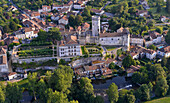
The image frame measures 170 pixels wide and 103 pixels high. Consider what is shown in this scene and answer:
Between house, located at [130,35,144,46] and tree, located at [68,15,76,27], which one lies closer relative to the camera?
house, located at [130,35,144,46]

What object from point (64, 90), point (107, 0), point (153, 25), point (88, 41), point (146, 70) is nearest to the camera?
point (64, 90)

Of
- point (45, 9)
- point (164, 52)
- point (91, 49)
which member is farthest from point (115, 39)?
point (45, 9)

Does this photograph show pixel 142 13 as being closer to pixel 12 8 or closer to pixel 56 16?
pixel 56 16

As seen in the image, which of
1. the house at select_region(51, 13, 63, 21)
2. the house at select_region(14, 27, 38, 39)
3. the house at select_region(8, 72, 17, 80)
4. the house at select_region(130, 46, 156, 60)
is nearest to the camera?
the house at select_region(8, 72, 17, 80)

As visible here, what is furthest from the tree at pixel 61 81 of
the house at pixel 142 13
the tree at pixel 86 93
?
the house at pixel 142 13

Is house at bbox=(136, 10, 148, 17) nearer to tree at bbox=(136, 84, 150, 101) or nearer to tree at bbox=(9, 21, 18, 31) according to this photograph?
tree at bbox=(136, 84, 150, 101)

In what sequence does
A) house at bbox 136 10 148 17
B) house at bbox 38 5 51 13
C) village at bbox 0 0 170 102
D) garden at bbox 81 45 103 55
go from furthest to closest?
house at bbox 38 5 51 13 → house at bbox 136 10 148 17 → garden at bbox 81 45 103 55 → village at bbox 0 0 170 102

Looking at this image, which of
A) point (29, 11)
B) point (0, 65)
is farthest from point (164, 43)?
point (29, 11)

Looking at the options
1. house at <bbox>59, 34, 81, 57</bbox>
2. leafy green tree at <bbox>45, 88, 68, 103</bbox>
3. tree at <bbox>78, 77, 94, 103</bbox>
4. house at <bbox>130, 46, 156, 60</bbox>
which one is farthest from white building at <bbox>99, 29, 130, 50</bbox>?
leafy green tree at <bbox>45, 88, 68, 103</bbox>

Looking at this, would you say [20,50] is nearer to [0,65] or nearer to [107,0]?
[0,65]
